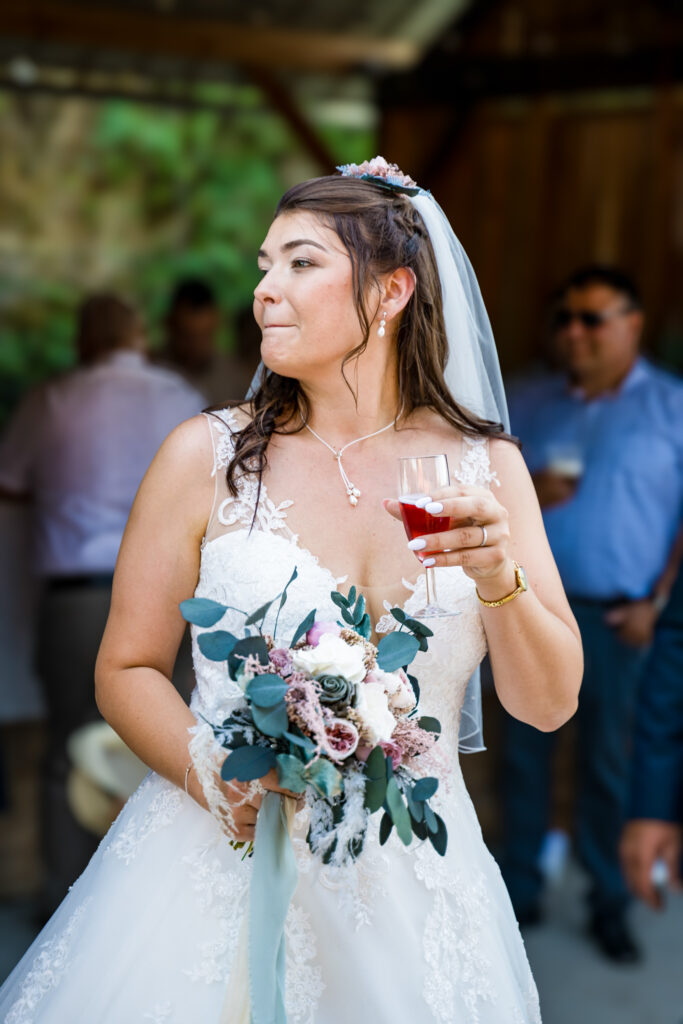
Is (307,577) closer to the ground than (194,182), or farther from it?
closer to the ground

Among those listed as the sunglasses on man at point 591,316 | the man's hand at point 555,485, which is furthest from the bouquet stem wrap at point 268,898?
the sunglasses on man at point 591,316

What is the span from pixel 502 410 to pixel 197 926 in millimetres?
1205

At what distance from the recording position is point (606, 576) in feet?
14.7

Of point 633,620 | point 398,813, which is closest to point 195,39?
point 633,620

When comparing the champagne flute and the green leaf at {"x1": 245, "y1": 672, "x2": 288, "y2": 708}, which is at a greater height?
the champagne flute

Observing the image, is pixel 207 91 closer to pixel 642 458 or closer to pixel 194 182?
pixel 194 182

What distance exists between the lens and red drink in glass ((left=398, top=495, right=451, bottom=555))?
1756 millimetres

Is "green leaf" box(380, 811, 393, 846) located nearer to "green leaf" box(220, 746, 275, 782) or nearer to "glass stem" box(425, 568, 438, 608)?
"green leaf" box(220, 746, 275, 782)

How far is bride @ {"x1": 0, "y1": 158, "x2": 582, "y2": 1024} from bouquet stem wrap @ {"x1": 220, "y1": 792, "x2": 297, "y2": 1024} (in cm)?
4

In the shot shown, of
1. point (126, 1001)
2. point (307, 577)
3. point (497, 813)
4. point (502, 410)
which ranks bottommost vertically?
point (497, 813)

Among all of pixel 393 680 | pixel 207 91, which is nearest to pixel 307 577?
pixel 393 680

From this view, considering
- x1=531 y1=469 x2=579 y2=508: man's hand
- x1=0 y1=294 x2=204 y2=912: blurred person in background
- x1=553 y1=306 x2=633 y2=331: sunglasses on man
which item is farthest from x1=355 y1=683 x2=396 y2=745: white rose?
x1=553 y1=306 x2=633 y2=331: sunglasses on man

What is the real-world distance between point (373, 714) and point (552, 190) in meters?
7.06

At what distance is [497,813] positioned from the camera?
545 cm
